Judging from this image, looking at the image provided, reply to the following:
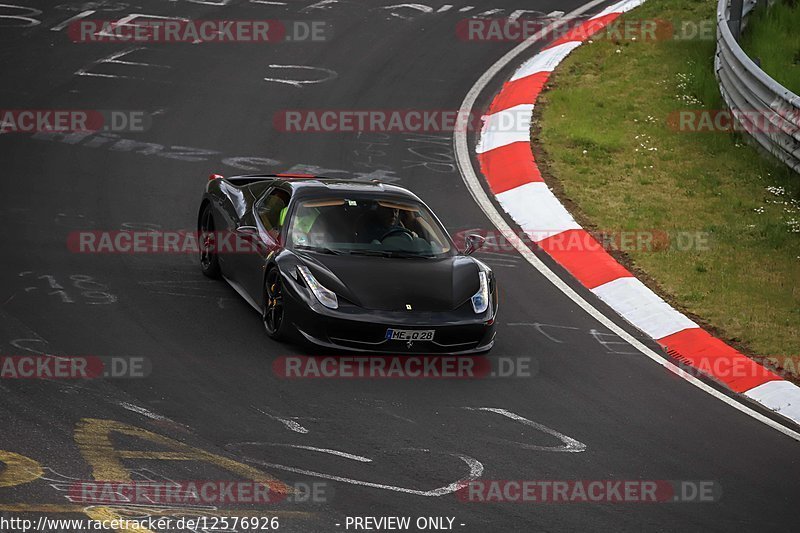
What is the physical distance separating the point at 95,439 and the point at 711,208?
8555 millimetres

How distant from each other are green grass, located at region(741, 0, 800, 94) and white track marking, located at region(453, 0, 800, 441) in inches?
143

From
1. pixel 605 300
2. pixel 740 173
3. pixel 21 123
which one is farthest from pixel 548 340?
pixel 21 123

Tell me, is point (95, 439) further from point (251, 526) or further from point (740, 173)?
point (740, 173)

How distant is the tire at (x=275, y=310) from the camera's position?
32.8 ft

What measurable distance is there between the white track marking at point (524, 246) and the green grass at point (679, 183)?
2.86ft

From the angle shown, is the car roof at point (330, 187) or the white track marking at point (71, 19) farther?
the white track marking at point (71, 19)

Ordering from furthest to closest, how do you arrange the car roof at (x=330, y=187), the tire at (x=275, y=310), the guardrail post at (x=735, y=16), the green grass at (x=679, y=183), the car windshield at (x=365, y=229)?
1. the guardrail post at (x=735, y=16)
2. the green grass at (x=679, y=183)
3. the car roof at (x=330, y=187)
4. the car windshield at (x=365, y=229)
5. the tire at (x=275, y=310)

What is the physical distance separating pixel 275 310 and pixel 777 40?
10.2 meters

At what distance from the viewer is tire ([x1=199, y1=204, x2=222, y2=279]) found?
38.5 ft

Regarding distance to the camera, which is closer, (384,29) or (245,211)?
(245,211)

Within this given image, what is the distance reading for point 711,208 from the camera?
1427 cm
